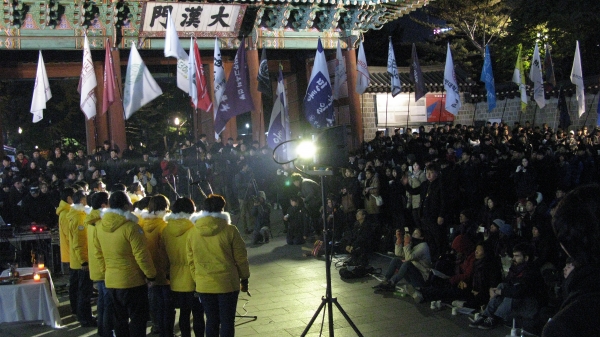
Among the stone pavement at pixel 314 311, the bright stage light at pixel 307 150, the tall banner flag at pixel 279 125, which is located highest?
the tall banner flag at pixel 279 125

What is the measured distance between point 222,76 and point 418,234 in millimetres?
7103

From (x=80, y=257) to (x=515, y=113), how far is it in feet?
71.0

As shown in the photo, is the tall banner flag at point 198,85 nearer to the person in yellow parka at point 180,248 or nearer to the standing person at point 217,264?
the person in yellow parka at point 180,248

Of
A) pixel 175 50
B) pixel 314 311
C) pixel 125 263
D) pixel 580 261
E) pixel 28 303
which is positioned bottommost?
pixel 314 311

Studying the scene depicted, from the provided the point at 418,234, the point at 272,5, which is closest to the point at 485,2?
the point at 272,5

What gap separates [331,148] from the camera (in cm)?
690

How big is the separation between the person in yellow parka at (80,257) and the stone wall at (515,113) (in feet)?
52.5

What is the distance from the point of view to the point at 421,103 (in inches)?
953

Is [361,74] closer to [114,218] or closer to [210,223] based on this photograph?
[114,218]

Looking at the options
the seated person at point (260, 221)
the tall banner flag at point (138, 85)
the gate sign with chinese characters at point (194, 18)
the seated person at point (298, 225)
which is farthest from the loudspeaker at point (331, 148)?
the gate sign with chinese characters at point (194, 18)

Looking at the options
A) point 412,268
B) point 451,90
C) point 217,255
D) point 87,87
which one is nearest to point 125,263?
point 217,255

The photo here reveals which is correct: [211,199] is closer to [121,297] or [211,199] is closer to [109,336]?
[121,297]

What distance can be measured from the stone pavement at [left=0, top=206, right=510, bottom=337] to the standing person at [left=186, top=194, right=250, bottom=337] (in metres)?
1.53

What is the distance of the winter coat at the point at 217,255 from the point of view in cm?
609
